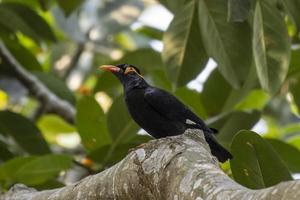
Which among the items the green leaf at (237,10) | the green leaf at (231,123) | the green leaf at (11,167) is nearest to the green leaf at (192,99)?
the green leaf at (231,123)

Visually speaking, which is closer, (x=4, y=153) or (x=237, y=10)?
(x=237, y=10)

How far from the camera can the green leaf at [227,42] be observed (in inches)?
147

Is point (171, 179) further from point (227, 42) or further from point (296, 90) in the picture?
point (296, 90)

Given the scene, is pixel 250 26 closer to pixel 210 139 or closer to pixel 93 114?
pixel 210 139

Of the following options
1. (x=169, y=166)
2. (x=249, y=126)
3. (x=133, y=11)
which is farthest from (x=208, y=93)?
(x=169, y=166)

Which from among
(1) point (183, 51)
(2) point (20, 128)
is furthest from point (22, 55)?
(1) point (183, 51)

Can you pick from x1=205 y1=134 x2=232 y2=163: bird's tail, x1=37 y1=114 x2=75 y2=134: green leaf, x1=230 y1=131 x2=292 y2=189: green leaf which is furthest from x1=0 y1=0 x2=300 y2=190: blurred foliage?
x1=37 y1=114 x2=75 y2=134: green leaf

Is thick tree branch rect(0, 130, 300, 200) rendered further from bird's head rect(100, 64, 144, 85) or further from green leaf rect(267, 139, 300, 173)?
bird's head rect(100, 64, 144, 85)

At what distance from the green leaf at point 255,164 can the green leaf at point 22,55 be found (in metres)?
2.47

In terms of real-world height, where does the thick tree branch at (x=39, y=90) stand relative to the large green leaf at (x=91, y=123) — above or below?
above

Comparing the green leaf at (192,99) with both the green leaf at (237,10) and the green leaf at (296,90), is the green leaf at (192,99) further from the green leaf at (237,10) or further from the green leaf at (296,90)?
the green leaf at (237,10)

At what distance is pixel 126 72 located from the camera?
4.55 metres

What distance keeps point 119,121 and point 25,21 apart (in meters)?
1.04

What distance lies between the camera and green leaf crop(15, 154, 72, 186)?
154 inches
